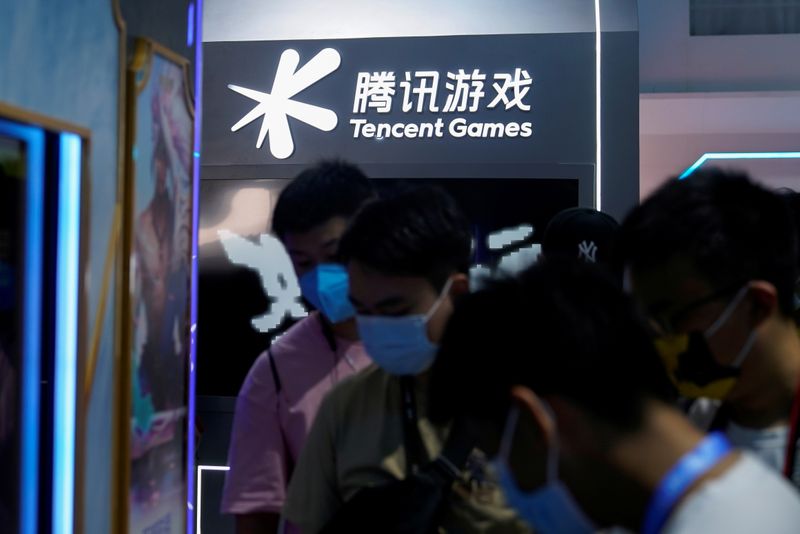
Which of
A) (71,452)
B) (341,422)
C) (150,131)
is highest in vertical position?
(150,131)

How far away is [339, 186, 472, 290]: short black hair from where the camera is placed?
6.63ft

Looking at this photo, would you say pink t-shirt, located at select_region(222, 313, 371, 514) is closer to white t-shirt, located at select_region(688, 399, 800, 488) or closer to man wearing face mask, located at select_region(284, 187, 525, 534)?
man wearing face mask, located at select_region(284, 187, 525, 534)

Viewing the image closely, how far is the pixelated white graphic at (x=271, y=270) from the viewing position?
557cm

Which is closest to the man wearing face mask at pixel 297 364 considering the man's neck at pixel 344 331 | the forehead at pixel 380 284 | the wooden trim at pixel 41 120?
the man's neck at pixel 344 331

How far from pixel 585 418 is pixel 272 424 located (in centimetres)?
114

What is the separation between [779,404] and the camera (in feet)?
6.02

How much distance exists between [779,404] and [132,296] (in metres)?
2.06

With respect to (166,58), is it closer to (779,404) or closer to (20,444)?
(20,444)

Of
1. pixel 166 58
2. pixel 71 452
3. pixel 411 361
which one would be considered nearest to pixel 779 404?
pixel 411 361

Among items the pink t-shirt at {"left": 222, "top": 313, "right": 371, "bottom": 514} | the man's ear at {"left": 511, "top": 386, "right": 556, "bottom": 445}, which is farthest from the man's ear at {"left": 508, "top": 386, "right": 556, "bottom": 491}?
the pink t-shirt at {"left": 222, "top": 313, "right": 371, "bottom": 514}

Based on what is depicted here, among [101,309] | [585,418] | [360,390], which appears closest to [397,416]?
[360,390]

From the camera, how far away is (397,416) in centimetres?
192

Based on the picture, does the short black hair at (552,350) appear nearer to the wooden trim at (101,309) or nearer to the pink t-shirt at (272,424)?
the pink t-shirt at (272,424)

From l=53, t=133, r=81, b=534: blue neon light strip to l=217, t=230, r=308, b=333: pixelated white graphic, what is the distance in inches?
99.8
